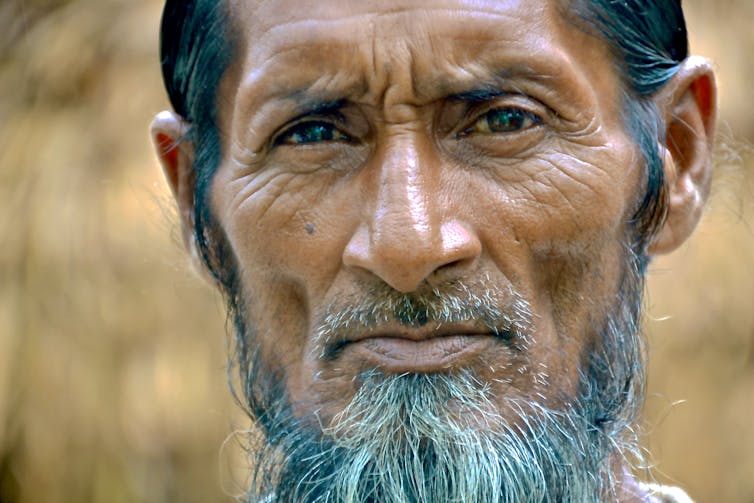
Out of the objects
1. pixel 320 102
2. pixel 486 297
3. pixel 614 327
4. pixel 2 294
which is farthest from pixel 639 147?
pixel 2 294

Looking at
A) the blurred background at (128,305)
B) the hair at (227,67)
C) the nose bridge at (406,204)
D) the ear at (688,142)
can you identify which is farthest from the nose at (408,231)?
the blurred background at (128,305)

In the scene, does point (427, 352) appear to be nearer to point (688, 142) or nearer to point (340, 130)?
point (340, 130)

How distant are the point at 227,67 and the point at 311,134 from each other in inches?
12.5

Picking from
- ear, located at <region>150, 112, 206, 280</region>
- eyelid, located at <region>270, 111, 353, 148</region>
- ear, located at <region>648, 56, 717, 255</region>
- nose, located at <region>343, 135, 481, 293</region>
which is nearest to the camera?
nose, located at <region>343, 135, 481, 293</region>

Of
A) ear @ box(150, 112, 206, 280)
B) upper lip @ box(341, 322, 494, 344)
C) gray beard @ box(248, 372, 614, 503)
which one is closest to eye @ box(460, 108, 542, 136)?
upper lip @ box(341, 322, 494, 344)

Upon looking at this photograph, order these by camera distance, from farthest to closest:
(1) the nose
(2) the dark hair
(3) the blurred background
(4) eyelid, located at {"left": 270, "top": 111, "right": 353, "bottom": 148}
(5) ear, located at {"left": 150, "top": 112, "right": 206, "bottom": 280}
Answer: (3) the blurred background < (5) ear, located at {"left": 150, "top": 112, "right": 206, "bottom": 280} < (2) the dark hair < (4) eyelid, located at {"left": 270, "top": 111, "right": 353, "bottom": 148} < (1) the nose

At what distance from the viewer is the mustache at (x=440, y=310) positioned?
219 centimetres

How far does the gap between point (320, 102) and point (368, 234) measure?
1.12 ft

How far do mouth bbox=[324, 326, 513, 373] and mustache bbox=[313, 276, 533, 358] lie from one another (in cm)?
2

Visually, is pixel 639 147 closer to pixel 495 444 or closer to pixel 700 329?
pixel 495 444

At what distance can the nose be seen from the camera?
6.97 ft

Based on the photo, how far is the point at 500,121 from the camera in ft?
7.72

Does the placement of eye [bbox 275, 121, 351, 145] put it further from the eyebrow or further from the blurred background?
the blurred background

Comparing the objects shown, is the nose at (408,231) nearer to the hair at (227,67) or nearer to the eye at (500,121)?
the eye at (500,121)
